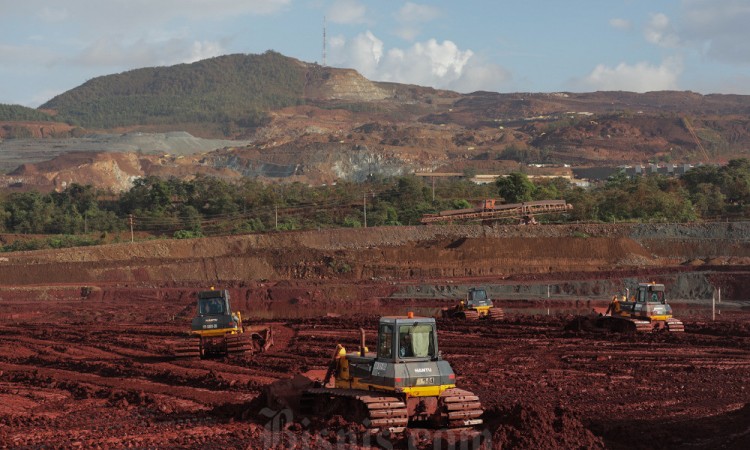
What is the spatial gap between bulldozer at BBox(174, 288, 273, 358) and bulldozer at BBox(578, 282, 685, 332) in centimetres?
1374

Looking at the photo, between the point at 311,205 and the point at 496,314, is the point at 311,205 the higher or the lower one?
the higher one

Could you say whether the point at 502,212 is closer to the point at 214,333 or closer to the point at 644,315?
the point at 644,315

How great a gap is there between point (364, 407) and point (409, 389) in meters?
0.76

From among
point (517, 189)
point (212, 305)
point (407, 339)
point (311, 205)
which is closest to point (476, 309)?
point (212, 305)

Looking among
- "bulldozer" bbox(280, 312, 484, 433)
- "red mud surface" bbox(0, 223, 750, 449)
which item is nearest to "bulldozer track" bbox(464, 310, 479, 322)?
"red mud surface" bbox(0, 223, 750, 449)

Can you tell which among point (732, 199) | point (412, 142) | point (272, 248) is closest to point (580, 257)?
point (272, 248)

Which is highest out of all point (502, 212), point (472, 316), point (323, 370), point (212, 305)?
point (502, 212)

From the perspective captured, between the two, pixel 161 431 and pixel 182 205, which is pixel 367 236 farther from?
pixel 161 431

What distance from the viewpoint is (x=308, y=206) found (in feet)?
298

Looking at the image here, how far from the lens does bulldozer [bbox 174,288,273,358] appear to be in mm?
27047

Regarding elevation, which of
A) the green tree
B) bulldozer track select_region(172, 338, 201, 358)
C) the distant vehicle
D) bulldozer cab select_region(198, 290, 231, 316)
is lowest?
bulldozer track select_region(172, 338, 201, 358)

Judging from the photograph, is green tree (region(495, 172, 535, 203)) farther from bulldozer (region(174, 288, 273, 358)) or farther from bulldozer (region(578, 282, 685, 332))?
bulldozer (region(174, 288, 273, 358))

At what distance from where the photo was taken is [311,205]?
90.9 m

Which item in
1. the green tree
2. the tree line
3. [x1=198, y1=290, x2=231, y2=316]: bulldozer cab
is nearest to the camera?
[x1=198, y1=290, x2=231, y2=316]: bulldozer cab
